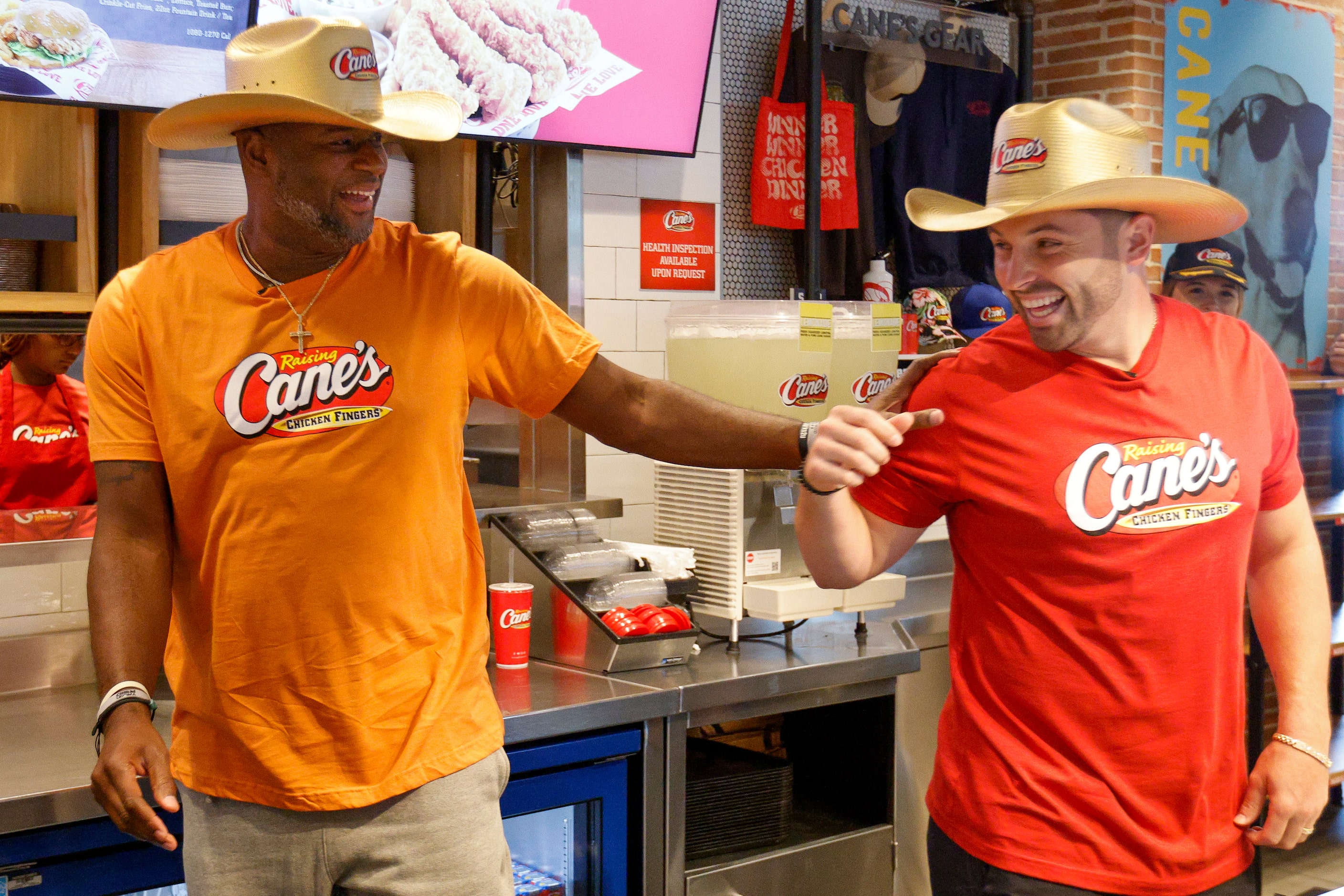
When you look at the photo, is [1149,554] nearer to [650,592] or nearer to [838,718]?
[650,592]

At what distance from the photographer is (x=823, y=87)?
13.5ft

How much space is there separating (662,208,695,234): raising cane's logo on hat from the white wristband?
2.36 metres

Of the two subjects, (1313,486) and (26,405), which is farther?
(1313,486)

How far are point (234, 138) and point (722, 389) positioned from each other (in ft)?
4.71

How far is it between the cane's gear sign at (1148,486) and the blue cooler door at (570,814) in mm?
1198

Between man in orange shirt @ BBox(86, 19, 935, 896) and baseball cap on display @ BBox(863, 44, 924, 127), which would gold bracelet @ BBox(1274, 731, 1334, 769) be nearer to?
man in orange shirt @ BBox(86, 19, 935, 896)

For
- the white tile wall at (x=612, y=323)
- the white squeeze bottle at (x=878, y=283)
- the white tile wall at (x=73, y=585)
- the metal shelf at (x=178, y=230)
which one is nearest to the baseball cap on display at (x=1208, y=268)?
the white squeeze bottle at (x=878, y=283)

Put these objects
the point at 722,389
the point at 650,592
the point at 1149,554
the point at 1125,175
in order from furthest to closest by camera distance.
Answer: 1. the point at 722,389
2. the point at 650,592
3. the point at 1125,175
4. the point at 1149,554

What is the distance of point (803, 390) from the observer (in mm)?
3027

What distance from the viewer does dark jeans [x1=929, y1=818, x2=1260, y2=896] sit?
5.30 feet

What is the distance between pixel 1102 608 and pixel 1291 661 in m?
0.32

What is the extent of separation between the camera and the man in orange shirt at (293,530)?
1.65 metres

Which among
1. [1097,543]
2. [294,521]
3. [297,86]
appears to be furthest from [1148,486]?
[297,86]


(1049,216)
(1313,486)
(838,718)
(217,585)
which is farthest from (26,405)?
(1313,486)
